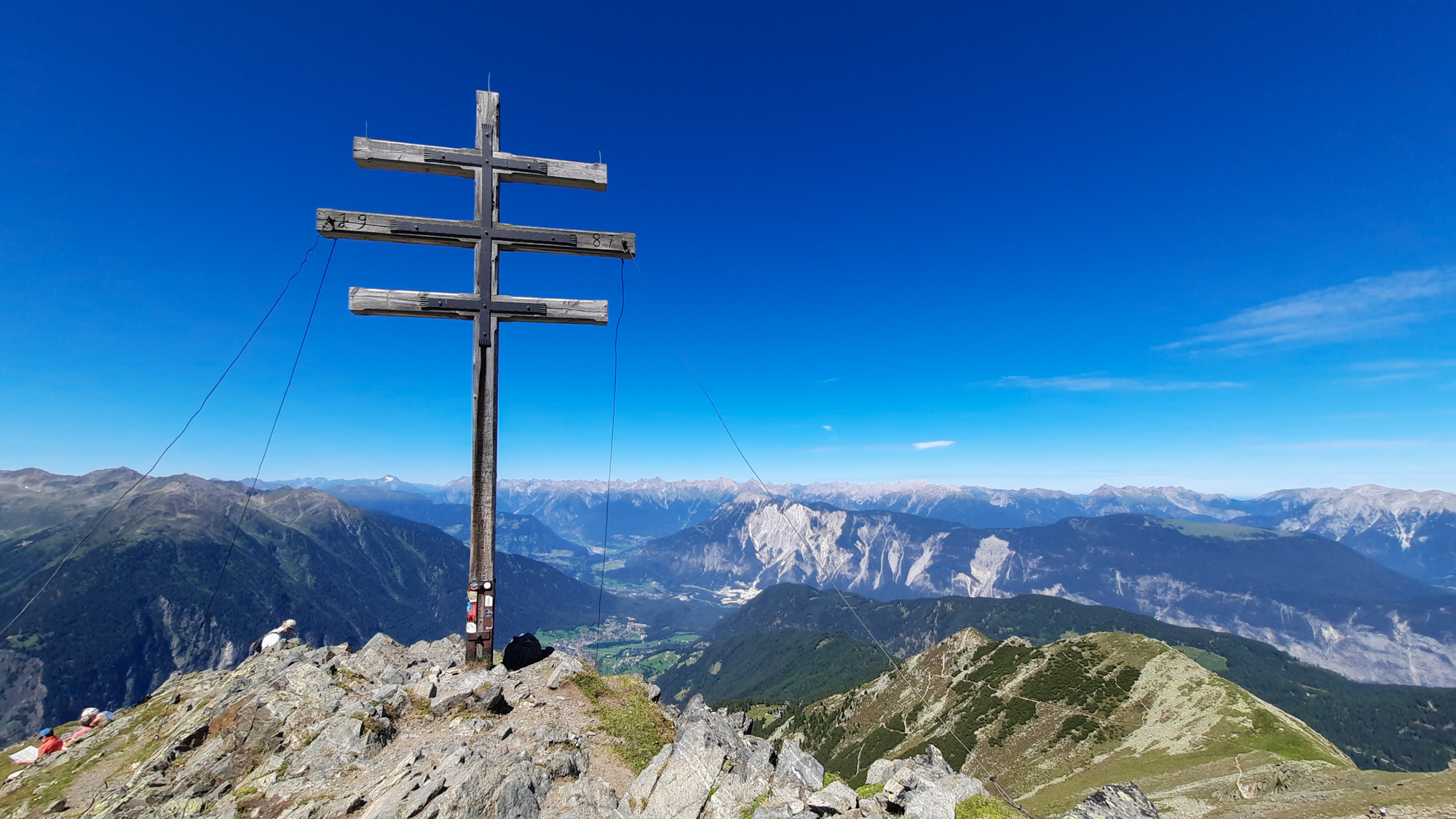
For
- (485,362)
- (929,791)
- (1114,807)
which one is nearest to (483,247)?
(485,362)

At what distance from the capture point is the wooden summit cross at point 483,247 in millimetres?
12820

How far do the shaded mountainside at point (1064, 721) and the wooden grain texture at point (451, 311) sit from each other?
5917 cm

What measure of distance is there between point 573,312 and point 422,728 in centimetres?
995

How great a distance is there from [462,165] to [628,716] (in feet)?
46.0

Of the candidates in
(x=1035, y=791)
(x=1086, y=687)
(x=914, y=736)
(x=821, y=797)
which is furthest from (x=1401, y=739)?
(x=821, y=797)

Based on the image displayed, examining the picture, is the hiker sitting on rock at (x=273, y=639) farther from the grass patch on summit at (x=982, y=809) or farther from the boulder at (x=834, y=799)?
the grass patch on summit at (x=982, y=809)

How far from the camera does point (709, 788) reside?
859 cm

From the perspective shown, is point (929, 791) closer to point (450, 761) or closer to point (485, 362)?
point (450, 761)

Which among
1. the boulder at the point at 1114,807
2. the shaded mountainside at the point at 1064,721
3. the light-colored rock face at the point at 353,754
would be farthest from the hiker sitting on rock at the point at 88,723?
the shaded mountainside at the point at 1064,721

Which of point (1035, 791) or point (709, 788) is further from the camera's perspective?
point (1035, 791)

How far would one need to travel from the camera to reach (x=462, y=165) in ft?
43.9

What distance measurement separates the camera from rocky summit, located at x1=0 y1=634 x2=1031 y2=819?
823cm

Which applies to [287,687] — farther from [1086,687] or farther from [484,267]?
[1086,687]

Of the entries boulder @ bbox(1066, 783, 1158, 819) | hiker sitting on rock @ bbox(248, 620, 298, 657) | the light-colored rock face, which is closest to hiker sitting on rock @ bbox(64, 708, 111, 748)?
the light-colored rock face
